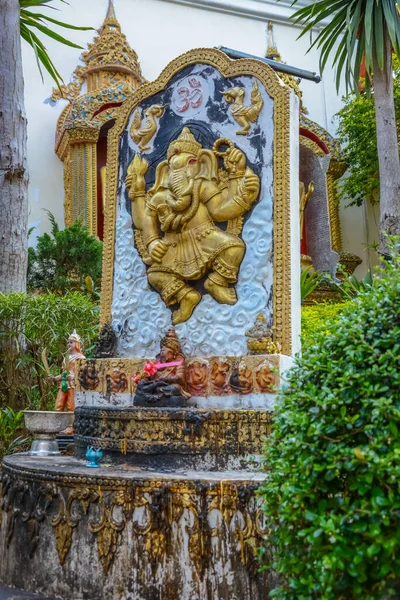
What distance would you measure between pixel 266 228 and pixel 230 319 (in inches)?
28.9

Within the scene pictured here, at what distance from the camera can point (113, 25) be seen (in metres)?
14.0

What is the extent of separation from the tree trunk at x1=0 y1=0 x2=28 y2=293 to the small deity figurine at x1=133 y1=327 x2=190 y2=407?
3917 mm

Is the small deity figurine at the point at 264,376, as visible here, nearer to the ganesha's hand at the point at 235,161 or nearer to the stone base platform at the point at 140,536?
the stone base platform at the point at 140,536

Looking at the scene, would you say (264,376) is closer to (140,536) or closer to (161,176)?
(140,536)

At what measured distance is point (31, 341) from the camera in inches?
317

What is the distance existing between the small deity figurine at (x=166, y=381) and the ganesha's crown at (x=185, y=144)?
150 centimetres

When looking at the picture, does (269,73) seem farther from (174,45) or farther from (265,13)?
(265,13)

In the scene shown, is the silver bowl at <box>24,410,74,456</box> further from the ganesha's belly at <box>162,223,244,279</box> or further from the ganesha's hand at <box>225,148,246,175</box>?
the ganesha's hand at <box>225,148,246,175</box>

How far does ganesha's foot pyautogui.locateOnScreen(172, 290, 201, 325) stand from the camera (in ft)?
18.2

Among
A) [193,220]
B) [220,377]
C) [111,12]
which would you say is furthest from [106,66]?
[220,377]

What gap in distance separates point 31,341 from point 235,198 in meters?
3.65

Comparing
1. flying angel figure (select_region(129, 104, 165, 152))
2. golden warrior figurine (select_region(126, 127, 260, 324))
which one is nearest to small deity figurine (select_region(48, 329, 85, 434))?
golden warrior figurine (select_region(126, 127, 260, 324))

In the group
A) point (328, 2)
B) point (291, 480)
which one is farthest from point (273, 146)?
point (328, 2)

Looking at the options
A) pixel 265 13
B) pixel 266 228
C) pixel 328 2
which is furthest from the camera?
pixel 265 13
